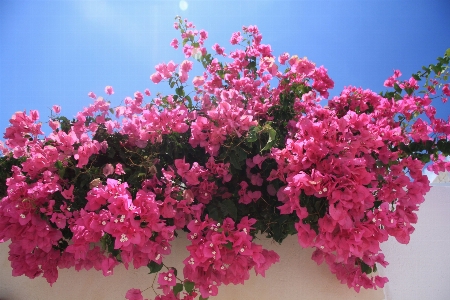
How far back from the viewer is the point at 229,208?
4.94 feet

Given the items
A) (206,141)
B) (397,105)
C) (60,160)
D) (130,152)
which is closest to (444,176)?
(397,105)

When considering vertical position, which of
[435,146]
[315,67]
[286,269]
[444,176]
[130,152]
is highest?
[444,176]

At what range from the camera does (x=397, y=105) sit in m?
1.79

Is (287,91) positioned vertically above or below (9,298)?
above

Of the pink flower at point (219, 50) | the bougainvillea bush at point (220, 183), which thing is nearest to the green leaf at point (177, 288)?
the bougainvillea bush at point (220, 183)

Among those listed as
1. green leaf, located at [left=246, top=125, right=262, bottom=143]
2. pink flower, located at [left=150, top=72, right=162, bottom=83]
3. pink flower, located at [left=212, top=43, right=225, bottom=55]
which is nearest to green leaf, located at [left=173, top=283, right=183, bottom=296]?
green leaf, located at [left=246, top=125, right=262, bottom=143]

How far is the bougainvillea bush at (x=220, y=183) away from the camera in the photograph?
4.25ft

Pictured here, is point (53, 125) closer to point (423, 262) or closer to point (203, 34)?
point (203, 34)

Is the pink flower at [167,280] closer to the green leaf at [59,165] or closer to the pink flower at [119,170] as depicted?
the pink flower at [119,170]

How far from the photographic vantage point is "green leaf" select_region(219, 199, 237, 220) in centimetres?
149

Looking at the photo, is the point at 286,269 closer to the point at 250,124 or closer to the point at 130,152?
the point at 250,124

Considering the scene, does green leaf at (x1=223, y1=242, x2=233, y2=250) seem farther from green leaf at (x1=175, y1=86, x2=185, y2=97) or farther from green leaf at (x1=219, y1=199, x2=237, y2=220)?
green leaf at (x1=175, y1=86, x2=185, y2=97)

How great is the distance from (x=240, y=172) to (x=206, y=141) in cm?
23

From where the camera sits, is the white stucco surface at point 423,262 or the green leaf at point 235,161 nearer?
the green leaf at point 235,161
